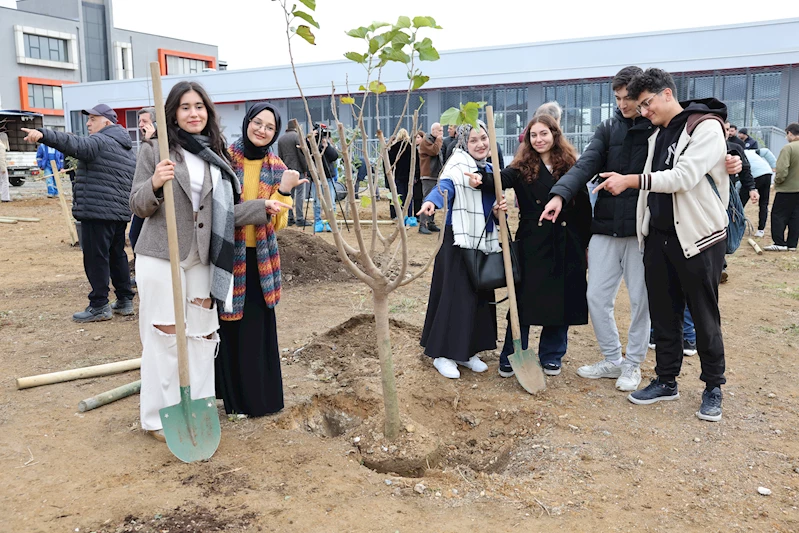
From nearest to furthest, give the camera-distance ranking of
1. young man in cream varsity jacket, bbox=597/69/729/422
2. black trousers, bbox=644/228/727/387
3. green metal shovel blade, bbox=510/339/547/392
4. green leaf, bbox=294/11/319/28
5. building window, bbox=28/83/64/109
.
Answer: green leaf, bbox=294/11/319/28, young man in cream varsity jacket, bbox=597/69/729/422, black trousers, bbox=644/228/727/387, green metal shovel blade, bbox=510/339/547/392, building window, bbox=28/83/64/109

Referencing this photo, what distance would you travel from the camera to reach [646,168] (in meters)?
3.82

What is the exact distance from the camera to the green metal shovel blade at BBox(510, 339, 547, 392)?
4203 millimetres

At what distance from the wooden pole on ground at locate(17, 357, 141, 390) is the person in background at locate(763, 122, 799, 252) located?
9087 millimetres

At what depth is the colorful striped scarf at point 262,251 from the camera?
11.5ft

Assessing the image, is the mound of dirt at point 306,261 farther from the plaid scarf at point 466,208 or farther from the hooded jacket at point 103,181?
the plaid scarf at point 466,208

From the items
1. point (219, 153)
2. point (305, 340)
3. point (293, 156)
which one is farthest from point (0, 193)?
point (219, 153)

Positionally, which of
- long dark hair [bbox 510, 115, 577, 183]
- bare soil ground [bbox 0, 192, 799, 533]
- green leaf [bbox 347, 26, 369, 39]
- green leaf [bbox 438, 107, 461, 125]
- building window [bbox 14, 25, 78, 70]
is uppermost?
building window [bbox 14, 25, 78, 70]

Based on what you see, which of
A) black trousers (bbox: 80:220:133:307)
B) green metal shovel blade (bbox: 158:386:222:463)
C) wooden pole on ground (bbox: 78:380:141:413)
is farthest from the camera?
black trousers (bbox: 80:220:133:307)

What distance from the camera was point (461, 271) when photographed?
4332mm

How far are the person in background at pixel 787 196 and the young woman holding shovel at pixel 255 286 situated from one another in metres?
8.56

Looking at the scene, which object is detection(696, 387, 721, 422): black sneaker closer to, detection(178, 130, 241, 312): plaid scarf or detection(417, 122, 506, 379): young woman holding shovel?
detection(417, 122, 506, 379): young woman holding shovel

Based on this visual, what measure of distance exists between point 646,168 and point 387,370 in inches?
74.8

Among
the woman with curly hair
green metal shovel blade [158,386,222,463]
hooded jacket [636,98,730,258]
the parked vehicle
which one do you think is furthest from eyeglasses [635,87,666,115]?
the parked vehicle

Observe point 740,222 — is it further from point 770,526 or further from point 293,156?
point 293,156
